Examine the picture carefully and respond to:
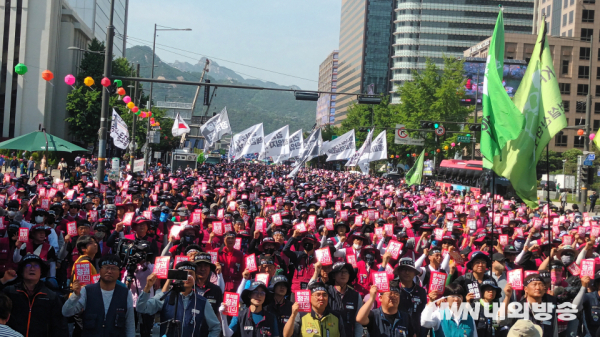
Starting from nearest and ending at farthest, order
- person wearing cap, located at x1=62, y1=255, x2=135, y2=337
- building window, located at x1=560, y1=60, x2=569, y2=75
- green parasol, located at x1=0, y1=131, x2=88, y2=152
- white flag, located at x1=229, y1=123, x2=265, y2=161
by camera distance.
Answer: person wearing cap, located at x1=62, y1=255, x2=135, y2=337, green parasol, located at x1=0, y1=131, x2=88, y2=152, white flag, located at x1=229, y1=123, x2=265, y2=161, building window, located at x1=560, y1=60, x2=569, y2=75

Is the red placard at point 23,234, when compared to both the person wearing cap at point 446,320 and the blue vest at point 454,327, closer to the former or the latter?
the person wearing cap at point 446,320

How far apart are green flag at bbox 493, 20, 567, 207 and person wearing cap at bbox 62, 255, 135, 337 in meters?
5.07

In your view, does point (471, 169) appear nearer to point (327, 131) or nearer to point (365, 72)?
point (327, 131)

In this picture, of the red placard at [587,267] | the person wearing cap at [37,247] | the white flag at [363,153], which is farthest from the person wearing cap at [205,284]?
the white flag at [363,153]

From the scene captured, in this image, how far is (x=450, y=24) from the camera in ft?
411

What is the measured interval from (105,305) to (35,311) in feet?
2.02

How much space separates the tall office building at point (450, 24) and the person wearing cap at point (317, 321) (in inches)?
4805

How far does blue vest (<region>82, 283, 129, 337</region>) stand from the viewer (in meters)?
5.86

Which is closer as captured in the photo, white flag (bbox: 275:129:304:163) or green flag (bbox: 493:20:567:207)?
green flag (bbox: 493:20:567:207)

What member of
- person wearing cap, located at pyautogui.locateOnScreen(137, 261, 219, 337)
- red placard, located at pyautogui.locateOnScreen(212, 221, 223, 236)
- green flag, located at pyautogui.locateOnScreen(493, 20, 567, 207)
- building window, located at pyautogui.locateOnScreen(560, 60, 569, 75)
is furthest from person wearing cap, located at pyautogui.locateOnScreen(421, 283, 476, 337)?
building window, located at pyautogui.locateOnScreen(560, 60, 569, 75)

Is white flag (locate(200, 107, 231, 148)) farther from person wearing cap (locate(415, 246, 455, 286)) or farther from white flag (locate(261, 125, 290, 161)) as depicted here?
person wearing cap (locate(415, 246, 455, 286))

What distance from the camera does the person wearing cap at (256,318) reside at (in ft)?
20.7

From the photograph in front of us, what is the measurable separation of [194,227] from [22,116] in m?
52.1

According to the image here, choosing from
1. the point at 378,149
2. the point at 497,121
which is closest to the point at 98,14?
the point at 378,149
